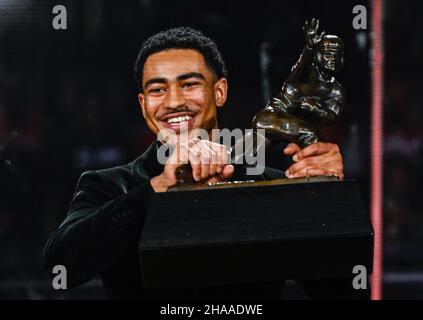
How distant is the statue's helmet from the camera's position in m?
1.96

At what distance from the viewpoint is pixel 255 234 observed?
1.77m

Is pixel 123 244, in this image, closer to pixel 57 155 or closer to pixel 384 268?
pixel 57 155

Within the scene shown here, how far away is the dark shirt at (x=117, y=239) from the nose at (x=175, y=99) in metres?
0.12

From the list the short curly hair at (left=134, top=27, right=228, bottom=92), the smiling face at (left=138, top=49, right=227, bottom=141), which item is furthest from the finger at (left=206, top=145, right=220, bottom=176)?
the short curly hair at (left=134, top=27, right=228, bottom=92)

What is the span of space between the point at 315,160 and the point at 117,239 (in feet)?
1.81

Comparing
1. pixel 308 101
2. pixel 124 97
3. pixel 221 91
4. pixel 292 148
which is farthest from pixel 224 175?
pixel 124 97

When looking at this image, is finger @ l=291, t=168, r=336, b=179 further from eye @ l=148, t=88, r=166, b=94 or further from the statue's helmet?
eye @ l=148, t=88, r=166, b=94

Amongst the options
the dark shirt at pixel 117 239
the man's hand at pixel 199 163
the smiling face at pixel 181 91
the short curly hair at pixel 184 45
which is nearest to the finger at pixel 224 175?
the man's hand at pixel 199 163

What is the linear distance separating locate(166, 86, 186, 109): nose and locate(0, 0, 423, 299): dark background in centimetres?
14

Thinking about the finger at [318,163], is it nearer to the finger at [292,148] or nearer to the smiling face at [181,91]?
the finger at [292,148]

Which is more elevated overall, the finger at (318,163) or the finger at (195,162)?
the finger at (195,162)

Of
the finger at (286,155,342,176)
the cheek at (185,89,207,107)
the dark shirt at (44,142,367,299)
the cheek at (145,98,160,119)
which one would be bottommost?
the dark shirt at (44,142,367,299)

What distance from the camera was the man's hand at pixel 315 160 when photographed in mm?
1960

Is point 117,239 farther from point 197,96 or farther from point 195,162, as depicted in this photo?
point 197,96
